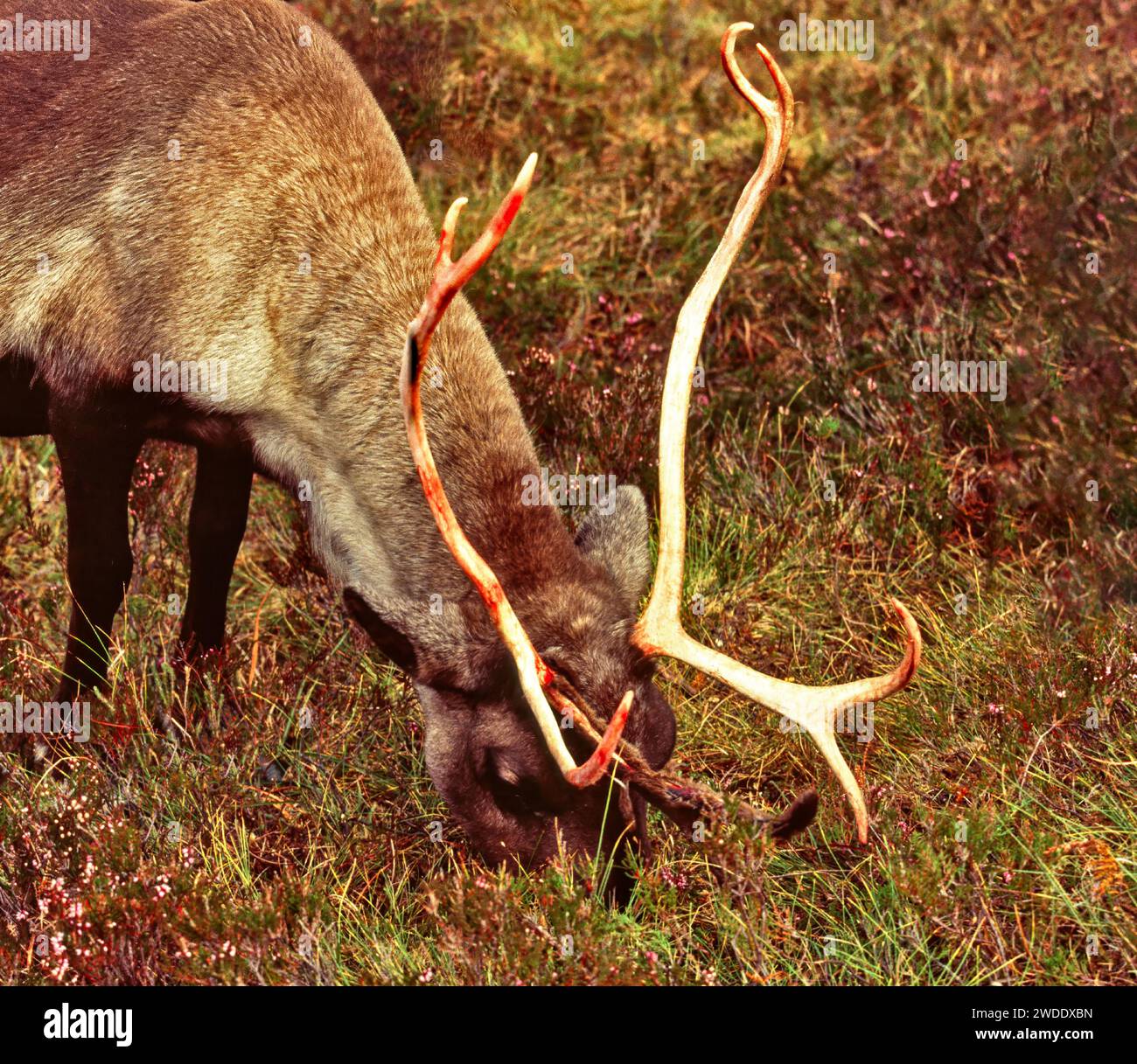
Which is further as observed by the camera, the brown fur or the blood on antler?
the brown fur

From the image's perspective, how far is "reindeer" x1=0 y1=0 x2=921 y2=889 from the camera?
4.18 m

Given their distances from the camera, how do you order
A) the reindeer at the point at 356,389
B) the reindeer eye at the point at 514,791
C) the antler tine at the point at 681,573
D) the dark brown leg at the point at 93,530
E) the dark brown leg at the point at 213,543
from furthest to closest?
the dark brown leg at the point at 213,543 → the dark brown leg at the point at 93,530 → the reindeer eye at the point at 514,791 → the reindeer at the point at 356,389 → the antler tine at the point at 681,573

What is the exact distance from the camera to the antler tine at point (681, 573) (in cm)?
396

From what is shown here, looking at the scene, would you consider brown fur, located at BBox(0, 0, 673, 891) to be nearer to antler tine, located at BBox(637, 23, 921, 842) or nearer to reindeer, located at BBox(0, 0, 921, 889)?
reindeer, located at BBox(0, 0, 921, 889)

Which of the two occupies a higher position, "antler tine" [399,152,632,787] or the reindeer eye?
"antler tine" [399,152,632,787]

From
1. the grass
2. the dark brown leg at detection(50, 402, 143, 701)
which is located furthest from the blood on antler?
the dark brown leg at detection(50, 402, 143, 701)

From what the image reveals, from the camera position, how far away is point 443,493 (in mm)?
4195

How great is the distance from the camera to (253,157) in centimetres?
504

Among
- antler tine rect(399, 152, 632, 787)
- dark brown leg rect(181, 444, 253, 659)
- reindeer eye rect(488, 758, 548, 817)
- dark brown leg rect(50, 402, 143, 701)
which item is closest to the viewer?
antler tine rect(399, 152, 632, 787)

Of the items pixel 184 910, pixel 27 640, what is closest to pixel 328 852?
pixel 184 910

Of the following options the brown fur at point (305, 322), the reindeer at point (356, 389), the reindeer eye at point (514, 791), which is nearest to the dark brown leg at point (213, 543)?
the reindeer at point (356, 389)

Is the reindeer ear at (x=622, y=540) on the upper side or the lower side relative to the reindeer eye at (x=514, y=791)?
upper

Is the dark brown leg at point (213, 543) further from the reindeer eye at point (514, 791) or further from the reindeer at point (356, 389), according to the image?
the reindeer eye at point (514, 791)
